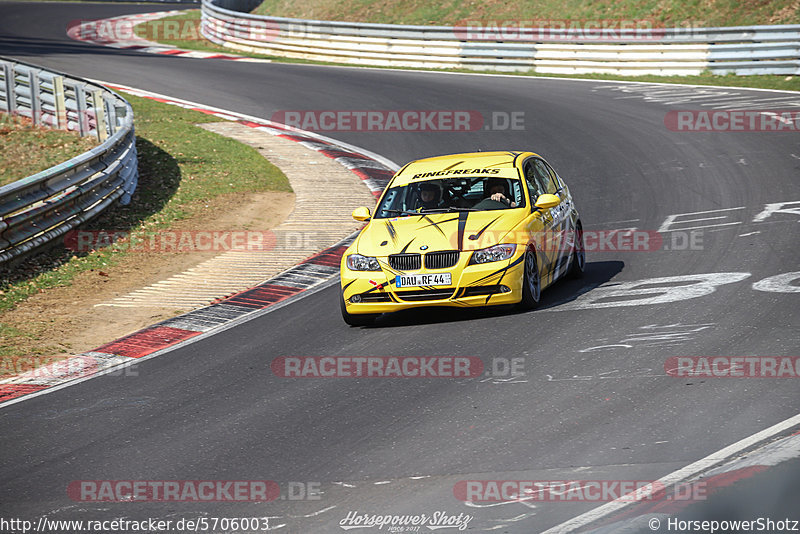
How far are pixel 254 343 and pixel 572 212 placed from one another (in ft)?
13.4

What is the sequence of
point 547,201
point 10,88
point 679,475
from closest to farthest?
1. point 679,475
2. point 547,201
3. point 10,88

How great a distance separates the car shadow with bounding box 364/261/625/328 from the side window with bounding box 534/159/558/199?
106 cm

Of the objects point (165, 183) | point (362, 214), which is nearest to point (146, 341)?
point (362, 214)

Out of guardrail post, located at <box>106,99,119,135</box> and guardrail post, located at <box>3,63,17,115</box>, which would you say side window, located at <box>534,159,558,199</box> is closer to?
guardrail post, located at <box>106,99,119,135</box>

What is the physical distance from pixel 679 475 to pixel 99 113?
16176mm

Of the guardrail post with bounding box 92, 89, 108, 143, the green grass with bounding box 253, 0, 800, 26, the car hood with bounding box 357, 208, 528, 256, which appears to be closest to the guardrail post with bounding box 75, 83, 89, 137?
the guardrail post with bounding box 92, 89, 108, 143

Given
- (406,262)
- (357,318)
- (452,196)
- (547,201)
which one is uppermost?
(547,201)

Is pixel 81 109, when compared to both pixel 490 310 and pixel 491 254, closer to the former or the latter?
pixel 490 310

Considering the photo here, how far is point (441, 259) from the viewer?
→ 10.1 m

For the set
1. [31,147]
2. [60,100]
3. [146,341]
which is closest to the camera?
[146,341]

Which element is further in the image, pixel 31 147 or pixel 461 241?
pixel 31 147

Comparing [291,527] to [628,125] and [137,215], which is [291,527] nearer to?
[137,215]

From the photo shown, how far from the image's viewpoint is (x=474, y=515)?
5770 mm

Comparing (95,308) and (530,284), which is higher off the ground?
(530,284)
